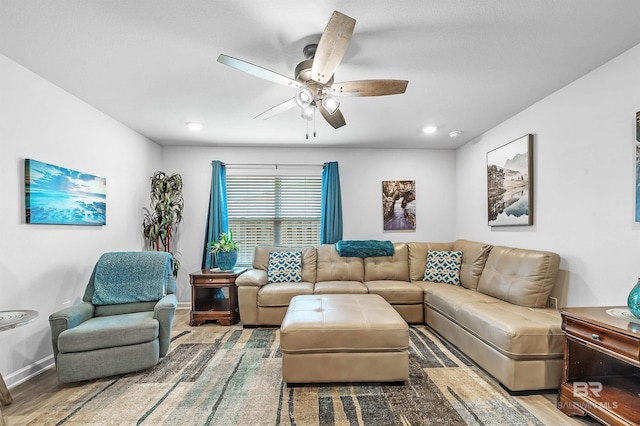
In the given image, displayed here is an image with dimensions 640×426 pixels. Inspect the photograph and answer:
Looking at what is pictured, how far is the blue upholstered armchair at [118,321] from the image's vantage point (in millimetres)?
2297

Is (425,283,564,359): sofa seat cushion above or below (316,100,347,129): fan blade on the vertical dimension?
below

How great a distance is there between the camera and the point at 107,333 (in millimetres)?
2357

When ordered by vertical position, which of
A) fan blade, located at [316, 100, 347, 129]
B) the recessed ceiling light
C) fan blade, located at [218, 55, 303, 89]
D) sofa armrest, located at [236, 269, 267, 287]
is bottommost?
sofa armrest, located at [236, 269, 267, 287]

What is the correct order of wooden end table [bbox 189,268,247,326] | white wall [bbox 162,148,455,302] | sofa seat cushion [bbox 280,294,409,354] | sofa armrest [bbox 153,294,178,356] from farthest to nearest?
white wall [bbox 162,148,455,302] < wooden end table [bbox 189,268,247,326] < sofa armrest [bbox 153,294,178,356] < sofa seat cushion [bbox 280,294,409,354]

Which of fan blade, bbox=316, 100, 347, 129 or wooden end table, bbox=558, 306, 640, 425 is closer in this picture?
wooden end table, bbox=558, 306, 640, 425

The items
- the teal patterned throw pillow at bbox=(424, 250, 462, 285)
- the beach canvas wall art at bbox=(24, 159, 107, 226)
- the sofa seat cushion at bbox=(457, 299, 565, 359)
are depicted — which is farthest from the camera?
the teal patterned throw pillow at bbox=(424, 250, 462, 285)

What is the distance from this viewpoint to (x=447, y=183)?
16.3ft

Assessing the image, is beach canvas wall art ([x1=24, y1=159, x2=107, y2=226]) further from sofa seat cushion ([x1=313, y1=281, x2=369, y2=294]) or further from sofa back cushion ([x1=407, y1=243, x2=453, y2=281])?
sofa back cushion ([x1=407, y1=243, x2=453, y2=281])

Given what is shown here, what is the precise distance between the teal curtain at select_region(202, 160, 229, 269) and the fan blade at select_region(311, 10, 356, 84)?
122 inches

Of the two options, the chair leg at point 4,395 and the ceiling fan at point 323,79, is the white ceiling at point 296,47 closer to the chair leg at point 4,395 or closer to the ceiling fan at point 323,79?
the ceiling fan at point 323,79

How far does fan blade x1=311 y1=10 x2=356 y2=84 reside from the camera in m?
1.52

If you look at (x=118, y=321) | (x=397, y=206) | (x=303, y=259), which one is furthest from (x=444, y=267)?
(x=118, y=321)

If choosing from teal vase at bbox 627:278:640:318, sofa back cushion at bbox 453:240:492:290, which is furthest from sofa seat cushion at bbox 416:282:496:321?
teal vase at bbox 627:278:640:318

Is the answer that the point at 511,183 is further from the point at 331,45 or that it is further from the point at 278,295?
the point at 278,295
